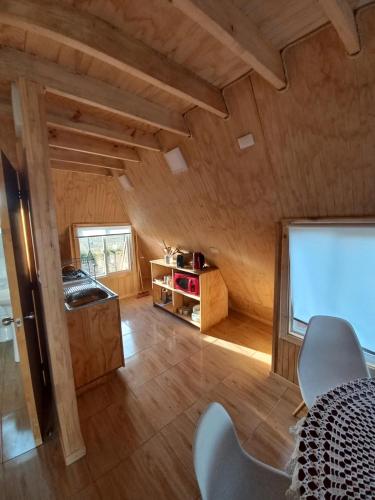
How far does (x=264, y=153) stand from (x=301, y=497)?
1827mm

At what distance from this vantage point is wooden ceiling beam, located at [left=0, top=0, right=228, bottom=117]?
88cm

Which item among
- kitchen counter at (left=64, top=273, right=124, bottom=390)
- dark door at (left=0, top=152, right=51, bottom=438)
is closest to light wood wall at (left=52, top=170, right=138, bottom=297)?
dark door at (left=0, top=152, right=51, bottom=438)

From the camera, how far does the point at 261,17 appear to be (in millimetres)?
1030

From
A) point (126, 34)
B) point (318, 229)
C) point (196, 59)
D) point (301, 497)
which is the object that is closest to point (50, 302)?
point (301, 497)

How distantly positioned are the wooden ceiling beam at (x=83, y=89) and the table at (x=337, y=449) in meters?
2.10

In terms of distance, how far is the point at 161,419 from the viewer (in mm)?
1762

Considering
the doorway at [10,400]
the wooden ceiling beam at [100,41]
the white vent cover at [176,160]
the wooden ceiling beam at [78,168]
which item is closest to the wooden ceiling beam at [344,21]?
the wooden ceiling beam at [100,41]

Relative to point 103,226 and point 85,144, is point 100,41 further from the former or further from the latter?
point 103,226

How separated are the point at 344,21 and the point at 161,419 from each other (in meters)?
2.74

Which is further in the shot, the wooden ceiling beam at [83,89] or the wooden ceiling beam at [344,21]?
the wooden ceiling beam at [83,89]

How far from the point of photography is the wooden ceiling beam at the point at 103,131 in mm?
1750

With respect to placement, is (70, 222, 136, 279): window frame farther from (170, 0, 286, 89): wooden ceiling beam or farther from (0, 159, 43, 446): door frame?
(170, 0, 286, 89): wooden ceiling beam

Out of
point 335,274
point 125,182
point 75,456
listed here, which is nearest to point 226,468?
point 75,456

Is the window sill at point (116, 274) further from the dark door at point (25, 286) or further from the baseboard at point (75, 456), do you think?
the baseboard at point (75, 456)
